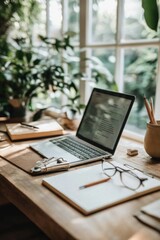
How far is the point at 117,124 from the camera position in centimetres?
123

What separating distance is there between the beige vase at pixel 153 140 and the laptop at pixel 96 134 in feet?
0.35

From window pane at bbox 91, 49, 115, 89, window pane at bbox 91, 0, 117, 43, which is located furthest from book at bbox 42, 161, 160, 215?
window pane at bbox 91, 0, 117, 43

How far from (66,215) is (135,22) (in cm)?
121

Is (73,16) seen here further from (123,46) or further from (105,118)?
(105,118)

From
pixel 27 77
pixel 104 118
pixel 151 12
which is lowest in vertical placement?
pixel 104 118

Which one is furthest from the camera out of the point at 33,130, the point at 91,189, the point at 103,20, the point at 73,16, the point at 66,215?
the point at 73,16

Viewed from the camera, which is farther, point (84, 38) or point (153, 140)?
point (84, 38)

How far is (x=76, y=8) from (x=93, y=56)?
0.36m

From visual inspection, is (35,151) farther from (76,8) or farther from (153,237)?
(76,8)

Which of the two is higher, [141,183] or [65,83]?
[65,83]

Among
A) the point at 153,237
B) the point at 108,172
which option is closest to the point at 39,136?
the point at 108,172

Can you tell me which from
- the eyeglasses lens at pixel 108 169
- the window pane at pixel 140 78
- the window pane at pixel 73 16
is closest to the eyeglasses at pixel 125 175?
the eyeglasses lens at pixel 108 169

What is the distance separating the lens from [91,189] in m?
0.90

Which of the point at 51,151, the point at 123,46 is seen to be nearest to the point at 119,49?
the point at 123,46
